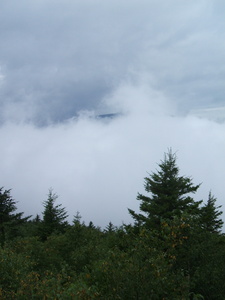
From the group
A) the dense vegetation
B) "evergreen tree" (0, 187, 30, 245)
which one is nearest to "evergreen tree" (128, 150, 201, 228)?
the dense vegetation

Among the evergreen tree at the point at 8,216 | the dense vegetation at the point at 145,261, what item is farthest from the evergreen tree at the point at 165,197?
the evergreen tree at the point at 8,216

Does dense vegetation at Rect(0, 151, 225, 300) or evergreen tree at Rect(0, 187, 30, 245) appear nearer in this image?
dense vegetation at Rect(0, 151, 225, 300)

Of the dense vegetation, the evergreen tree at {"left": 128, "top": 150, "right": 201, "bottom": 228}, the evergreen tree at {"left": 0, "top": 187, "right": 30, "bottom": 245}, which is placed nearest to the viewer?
the dense vegetation

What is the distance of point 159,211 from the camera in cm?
3067

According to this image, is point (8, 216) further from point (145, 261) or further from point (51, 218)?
point (145, 261)

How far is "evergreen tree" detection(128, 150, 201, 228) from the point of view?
30812 millimetres

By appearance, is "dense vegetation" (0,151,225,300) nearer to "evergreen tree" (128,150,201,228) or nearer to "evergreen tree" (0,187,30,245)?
"evergreen tree" (128,150,201,228)

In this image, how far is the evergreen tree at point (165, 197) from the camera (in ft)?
101

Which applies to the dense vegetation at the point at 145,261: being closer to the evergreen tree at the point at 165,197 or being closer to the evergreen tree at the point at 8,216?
the evergreen tree at the point at 165,197

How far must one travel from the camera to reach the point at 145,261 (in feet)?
39.4

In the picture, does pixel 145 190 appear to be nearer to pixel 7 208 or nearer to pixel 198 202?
pixel 198 202

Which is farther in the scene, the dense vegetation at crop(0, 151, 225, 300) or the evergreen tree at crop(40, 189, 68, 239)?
the evergreen tree at crop(40, 189, 68, 239)

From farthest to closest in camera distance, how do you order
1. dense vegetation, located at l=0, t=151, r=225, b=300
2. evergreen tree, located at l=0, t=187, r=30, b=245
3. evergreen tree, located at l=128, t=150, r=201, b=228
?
evergreen tree, located at l=0, t=187, r=30, b=245, evergreen tree, located at l=128, t=150, r=201, b=228, dense vegetation, located at l=0, t=151, r=225, b=300

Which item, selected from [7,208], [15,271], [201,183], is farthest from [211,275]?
[7,208]
